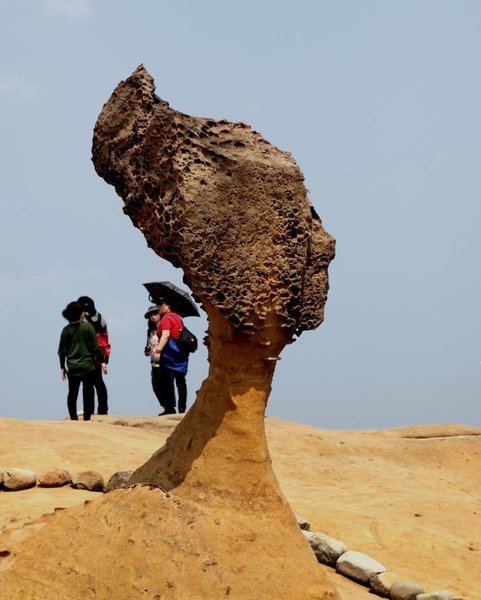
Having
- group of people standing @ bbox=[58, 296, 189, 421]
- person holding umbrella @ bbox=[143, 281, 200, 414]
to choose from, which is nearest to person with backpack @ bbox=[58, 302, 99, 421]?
group of people standing @ bbox=[58, 296, 189, 421]

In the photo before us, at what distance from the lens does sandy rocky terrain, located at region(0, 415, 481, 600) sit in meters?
5.41

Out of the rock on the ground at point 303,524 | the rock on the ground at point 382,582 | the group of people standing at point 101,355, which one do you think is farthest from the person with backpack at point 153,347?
the rock on the ground at point 382,582

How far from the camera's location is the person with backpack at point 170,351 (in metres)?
9.98

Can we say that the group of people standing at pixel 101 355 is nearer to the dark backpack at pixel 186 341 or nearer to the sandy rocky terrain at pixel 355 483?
the dark backpack at pixel 186 341

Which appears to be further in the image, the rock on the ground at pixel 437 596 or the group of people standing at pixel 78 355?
the group of people standing at pixel 78 355

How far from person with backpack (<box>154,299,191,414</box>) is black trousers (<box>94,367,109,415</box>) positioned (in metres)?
0.68

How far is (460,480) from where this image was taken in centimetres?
851

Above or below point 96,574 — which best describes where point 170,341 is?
above

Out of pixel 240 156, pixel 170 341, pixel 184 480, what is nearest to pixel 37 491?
pixel 184 480

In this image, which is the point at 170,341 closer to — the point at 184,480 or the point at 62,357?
the point at 62,357

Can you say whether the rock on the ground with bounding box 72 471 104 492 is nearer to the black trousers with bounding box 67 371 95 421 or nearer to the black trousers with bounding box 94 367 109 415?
the black trousers with bounding box 67 371 95 421

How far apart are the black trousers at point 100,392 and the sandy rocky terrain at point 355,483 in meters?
0.13

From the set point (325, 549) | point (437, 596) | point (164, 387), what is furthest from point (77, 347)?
point (437, 596)

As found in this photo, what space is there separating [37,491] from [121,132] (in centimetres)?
274
